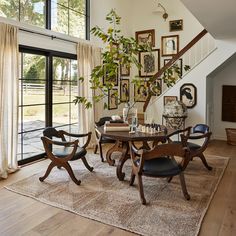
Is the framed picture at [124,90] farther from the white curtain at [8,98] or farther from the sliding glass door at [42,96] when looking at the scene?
the white curtain at [8,98]

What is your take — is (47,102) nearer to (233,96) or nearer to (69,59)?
(69,59)

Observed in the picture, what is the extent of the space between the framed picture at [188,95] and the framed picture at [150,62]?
1352 millimetres

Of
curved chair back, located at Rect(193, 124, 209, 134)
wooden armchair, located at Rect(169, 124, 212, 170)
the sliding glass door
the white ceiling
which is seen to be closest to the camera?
the white ceiling

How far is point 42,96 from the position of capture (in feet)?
15.5

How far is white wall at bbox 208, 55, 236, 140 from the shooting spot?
6.36 m

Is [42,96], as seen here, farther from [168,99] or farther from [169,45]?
[169,45]

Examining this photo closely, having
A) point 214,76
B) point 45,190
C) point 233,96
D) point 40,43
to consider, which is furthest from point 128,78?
point 45,190

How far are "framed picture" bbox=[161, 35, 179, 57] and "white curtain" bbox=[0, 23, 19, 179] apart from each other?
13.9 feet

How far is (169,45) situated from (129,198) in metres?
5.01

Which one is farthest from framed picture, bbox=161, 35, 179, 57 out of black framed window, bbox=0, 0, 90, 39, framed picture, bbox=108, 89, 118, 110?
black framed window, bbox=0, 0, 90, 39

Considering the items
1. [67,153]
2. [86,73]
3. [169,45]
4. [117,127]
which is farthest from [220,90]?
[67,153]

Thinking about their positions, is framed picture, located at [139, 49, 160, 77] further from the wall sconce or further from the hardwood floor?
the hardwood floor

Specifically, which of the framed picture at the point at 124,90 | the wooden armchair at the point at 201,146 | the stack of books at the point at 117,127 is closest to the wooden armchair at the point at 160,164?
the stack of books at the point at 117,127

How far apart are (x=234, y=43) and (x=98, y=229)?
473 centimetres
